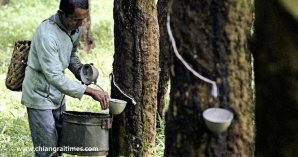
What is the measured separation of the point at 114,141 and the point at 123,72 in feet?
2.22

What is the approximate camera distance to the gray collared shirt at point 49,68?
14.2 feet

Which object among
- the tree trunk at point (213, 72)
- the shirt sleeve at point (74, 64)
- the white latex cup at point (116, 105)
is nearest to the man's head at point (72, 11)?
the shirt sleeve at point (74, 64)

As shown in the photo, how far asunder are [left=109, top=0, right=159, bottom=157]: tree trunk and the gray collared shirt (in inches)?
18.4

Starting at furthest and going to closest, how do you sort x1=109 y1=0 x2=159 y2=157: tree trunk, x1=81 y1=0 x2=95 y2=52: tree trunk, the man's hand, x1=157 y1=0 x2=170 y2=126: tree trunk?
x1=81 y1=0 x2=95 y2=52: tree trunk → x1=157 y1=0 x2=170 y2=126: tree trunk → x1=109 y1=0 x2=159 y2=157: tree trunk → the man's hand

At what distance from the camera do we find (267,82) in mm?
2260

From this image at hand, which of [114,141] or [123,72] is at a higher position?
[123,72]

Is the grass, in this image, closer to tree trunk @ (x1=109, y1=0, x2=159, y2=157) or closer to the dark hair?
tree trunk @ (x1=109, y1=0, x2=159, y2=157)

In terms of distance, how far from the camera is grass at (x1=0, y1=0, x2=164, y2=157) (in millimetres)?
6527

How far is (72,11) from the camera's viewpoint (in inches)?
173

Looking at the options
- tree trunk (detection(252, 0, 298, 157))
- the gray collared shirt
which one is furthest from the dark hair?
tree trunk (detection(252, 0, 298, 157))

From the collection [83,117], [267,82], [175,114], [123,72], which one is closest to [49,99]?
[83,117]

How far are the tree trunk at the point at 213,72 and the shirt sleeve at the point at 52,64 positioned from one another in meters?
1.70

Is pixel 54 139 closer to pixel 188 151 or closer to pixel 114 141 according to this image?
pixel 114 141

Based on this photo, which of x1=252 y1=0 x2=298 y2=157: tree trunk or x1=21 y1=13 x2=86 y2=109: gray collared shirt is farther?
x1=21 y1=13 x2=86 y2=109: gray collared shirt
